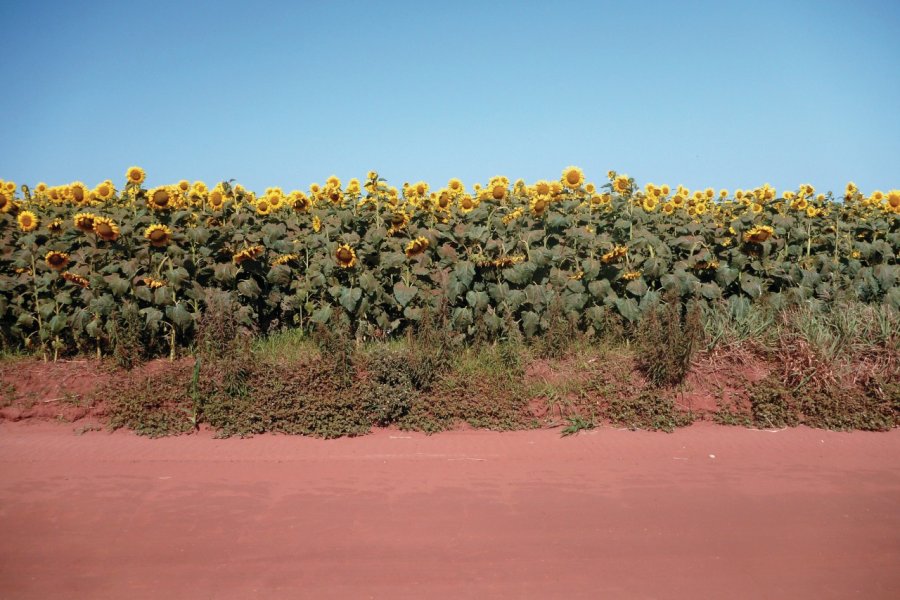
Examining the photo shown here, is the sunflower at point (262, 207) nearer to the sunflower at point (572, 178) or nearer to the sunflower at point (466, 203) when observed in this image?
the sunflower at point (466, 203)

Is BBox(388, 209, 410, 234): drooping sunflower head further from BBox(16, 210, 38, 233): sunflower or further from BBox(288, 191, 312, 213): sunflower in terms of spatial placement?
BBox(16, 210, 38, 233): sunflower

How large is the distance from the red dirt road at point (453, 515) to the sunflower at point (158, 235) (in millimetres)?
1892

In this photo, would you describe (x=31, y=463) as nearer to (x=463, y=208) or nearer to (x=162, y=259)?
(x=162, y=259)

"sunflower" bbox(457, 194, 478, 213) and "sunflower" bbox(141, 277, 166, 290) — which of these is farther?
"sunflower" bbox(457, 194, 478, 213)

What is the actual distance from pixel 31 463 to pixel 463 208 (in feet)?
15.6

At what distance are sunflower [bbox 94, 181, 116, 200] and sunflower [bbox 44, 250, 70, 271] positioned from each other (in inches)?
37.2

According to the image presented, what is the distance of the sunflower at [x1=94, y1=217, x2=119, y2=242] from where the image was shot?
749 centimetres

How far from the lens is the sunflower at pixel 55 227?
812cm

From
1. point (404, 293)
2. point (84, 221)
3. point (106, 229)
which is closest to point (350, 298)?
point (404, 293)

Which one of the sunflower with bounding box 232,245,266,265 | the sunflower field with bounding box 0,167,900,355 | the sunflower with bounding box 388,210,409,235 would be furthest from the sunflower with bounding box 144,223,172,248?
the sunflower with bounding box 388,210,409,235

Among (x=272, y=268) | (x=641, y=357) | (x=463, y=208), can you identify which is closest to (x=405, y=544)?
(x=641, y=357)

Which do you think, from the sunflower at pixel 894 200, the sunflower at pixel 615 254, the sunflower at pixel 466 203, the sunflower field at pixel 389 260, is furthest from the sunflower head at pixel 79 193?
the sunflower at pixel 894 200

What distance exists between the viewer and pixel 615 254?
8039 mm

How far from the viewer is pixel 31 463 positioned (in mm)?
5984
